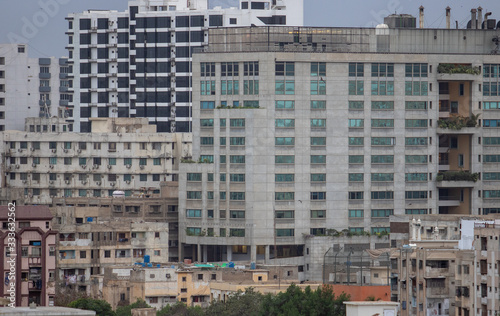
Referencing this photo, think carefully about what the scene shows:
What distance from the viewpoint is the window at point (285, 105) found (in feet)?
499

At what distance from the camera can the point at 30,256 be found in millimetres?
111688

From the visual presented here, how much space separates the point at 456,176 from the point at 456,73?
10.3 metres

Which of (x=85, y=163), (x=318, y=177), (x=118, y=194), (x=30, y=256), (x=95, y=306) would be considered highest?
(x=85, y=163)

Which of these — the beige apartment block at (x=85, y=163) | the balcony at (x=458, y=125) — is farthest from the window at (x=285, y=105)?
the beige apartment block at (x=85, y=163)

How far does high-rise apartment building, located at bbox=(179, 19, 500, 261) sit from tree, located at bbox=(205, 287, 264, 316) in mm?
37319

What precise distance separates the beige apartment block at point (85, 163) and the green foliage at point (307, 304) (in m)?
70.6

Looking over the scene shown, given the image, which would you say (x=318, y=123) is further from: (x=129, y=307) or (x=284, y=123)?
(x=129, y=307)

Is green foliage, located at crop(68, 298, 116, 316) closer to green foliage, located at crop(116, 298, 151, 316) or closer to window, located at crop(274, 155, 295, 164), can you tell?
green foliage, located at crop(116, 298, 151, 316)

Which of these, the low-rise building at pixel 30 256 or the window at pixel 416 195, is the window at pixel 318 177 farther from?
the low-rise building at pixel 30 256

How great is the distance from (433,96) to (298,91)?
13.7 meters

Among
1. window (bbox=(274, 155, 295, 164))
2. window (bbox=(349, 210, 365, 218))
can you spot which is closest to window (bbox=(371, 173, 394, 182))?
window (bbox=(349, 210, 365, 218))

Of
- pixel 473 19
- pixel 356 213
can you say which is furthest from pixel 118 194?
pixel 473 19

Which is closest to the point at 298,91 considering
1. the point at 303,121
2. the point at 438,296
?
the point at 303,121

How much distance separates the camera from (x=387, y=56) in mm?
153250
